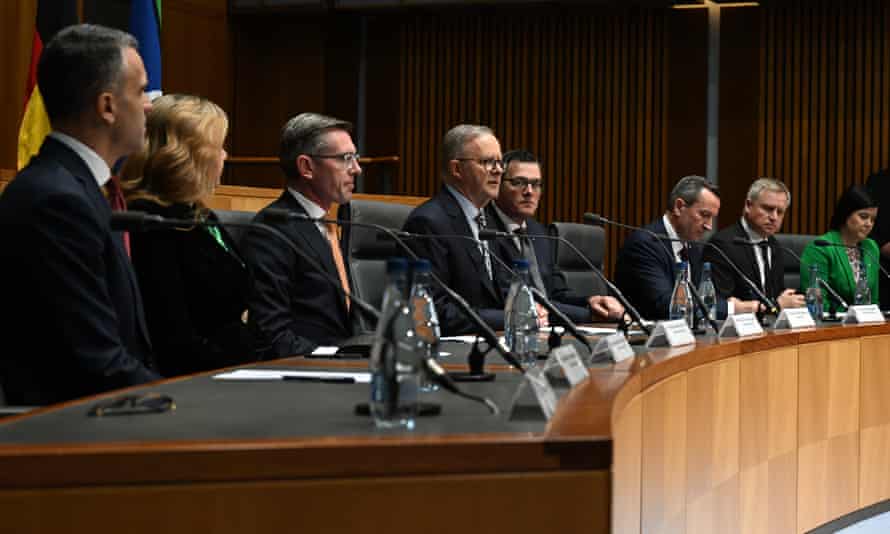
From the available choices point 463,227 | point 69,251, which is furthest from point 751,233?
point 69,251

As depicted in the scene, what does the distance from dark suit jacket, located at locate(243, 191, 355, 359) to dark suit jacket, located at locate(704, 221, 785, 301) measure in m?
2.45

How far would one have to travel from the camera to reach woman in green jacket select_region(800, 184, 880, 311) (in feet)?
18.8

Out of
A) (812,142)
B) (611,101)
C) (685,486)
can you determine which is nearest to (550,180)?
(611,101)

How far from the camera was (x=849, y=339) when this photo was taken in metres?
4.08

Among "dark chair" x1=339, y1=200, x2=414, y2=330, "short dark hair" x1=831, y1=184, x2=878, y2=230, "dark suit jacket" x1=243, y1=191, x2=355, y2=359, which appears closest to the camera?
"dark suit jacket" x1=243, y1=191, x2=355, y2=359

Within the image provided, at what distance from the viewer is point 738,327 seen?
3.42 metres

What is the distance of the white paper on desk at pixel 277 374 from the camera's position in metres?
2.12

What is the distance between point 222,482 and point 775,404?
257cm

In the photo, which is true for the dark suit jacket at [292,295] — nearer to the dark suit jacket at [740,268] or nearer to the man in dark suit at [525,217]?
the man in dark suit at [525,217]

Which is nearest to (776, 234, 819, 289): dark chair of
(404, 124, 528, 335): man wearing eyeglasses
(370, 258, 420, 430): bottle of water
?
(404, 124, 528, 335): man wearing eyeglasses

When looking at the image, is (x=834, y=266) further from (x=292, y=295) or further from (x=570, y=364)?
(x=570, y=364)

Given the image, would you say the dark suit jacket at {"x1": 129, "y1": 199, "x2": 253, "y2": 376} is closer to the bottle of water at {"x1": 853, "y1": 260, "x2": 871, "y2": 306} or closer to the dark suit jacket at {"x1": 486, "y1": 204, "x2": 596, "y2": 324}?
the dark suit jacket at {"x1": 486, "y1": 204, "x2": 596, "y2": 324}

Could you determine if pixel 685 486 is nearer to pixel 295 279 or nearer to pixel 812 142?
pixel 295 279

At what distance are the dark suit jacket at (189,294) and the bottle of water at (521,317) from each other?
2.18ft
